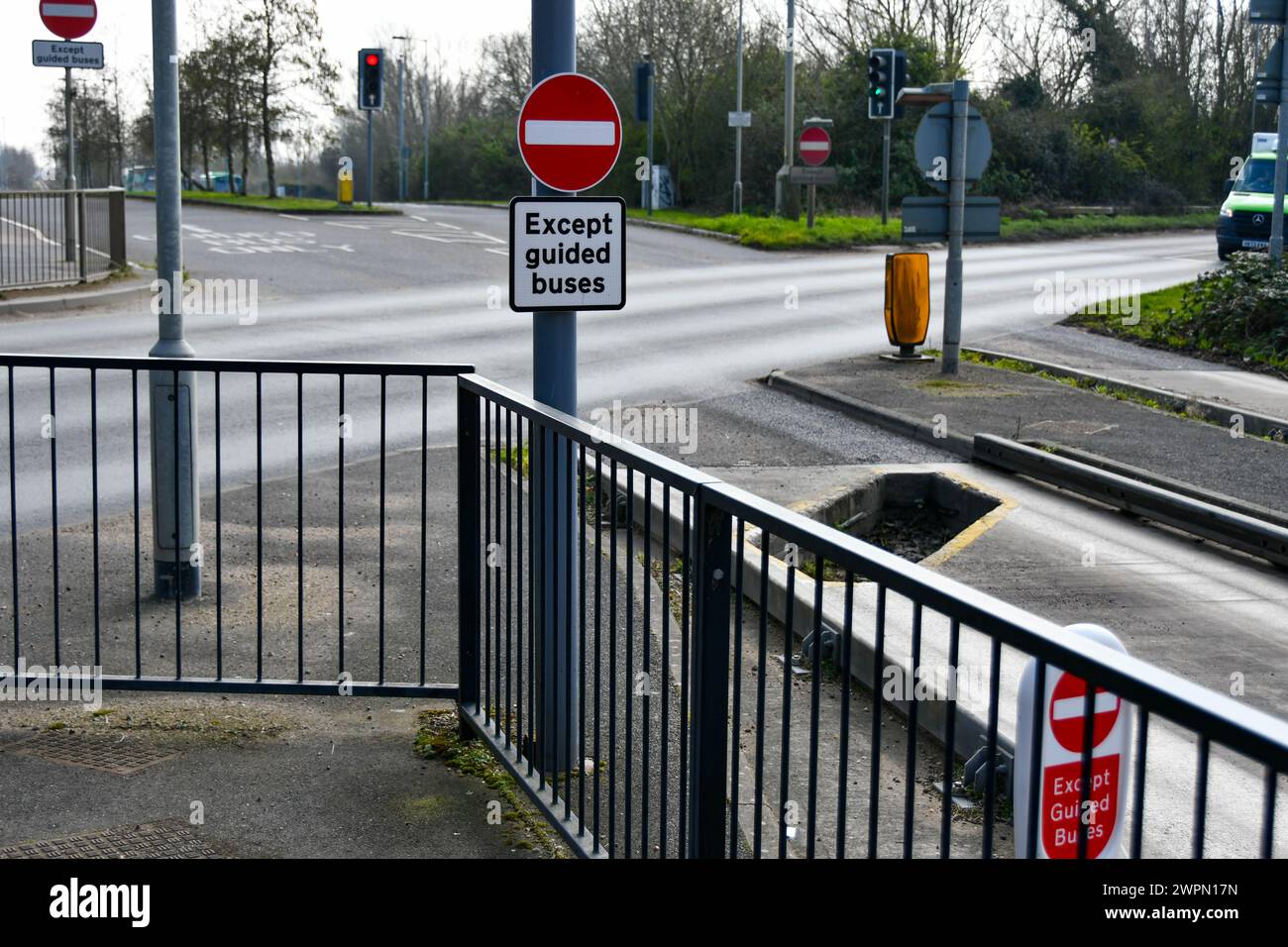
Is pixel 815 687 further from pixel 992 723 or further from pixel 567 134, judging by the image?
pixel 567 134

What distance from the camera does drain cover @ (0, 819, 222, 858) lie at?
14.8 ft

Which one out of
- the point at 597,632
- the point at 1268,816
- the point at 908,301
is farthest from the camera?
the point at 908,301

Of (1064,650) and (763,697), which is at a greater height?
(1064,650)

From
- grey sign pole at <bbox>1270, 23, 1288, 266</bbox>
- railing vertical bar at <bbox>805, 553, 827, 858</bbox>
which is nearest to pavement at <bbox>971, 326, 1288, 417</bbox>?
grey sign pole at <bbox>1270, 23, 1288, 266</bbox>

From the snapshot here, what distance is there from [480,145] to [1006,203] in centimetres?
2589

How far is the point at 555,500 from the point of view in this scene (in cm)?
475

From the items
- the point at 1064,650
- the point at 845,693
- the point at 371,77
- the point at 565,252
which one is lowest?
the point at 845,693

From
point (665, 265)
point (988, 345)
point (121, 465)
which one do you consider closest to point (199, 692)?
point (121, 465)

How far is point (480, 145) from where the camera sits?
210ft

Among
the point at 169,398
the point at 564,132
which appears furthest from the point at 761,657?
the point at 169,398

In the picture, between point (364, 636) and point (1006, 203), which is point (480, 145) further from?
point (364, 636)

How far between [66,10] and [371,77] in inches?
679

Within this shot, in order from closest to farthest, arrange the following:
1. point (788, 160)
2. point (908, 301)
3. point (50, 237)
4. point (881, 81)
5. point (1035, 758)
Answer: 1. point (1035, 758)
2. point (908, 301)
3. point (50, 237)
4. point (881, 81)
5. point (788, 160)

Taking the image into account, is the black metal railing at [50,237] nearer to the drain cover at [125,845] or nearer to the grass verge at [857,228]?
the grass verge at [857,228]
